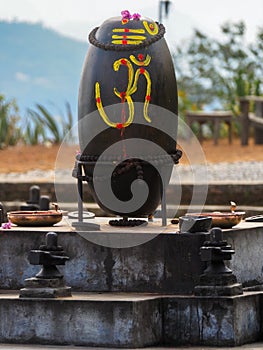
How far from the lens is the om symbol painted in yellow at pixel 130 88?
1090 cm

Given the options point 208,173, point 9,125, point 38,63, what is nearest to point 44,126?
point 9,125

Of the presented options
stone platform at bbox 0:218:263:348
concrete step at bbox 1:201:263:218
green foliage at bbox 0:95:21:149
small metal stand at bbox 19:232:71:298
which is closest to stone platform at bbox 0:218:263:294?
stone platform at bbox 0:218:263:348

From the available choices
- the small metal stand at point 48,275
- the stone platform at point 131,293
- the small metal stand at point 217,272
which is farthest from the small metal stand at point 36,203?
the small metal stand at point 217,272

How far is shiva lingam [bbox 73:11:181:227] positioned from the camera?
10.9 metres

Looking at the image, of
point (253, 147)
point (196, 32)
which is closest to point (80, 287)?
point (253, 147)

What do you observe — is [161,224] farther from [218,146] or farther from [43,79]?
[43,79]

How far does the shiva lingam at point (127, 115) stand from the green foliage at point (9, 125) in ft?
45.8

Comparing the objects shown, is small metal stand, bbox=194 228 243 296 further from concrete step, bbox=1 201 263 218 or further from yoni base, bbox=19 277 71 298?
concrete step, bbox=1 201 263 218

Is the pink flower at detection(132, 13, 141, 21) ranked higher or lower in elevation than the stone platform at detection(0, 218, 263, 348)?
higher

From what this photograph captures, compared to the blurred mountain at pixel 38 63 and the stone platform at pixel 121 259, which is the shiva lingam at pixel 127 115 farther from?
the blurred mountain at pixel 38 63

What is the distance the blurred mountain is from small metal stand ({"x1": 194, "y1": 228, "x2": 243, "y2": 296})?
2392 inches

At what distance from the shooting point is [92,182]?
36.7 feet

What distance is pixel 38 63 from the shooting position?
246 feet

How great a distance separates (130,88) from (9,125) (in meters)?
14.9
